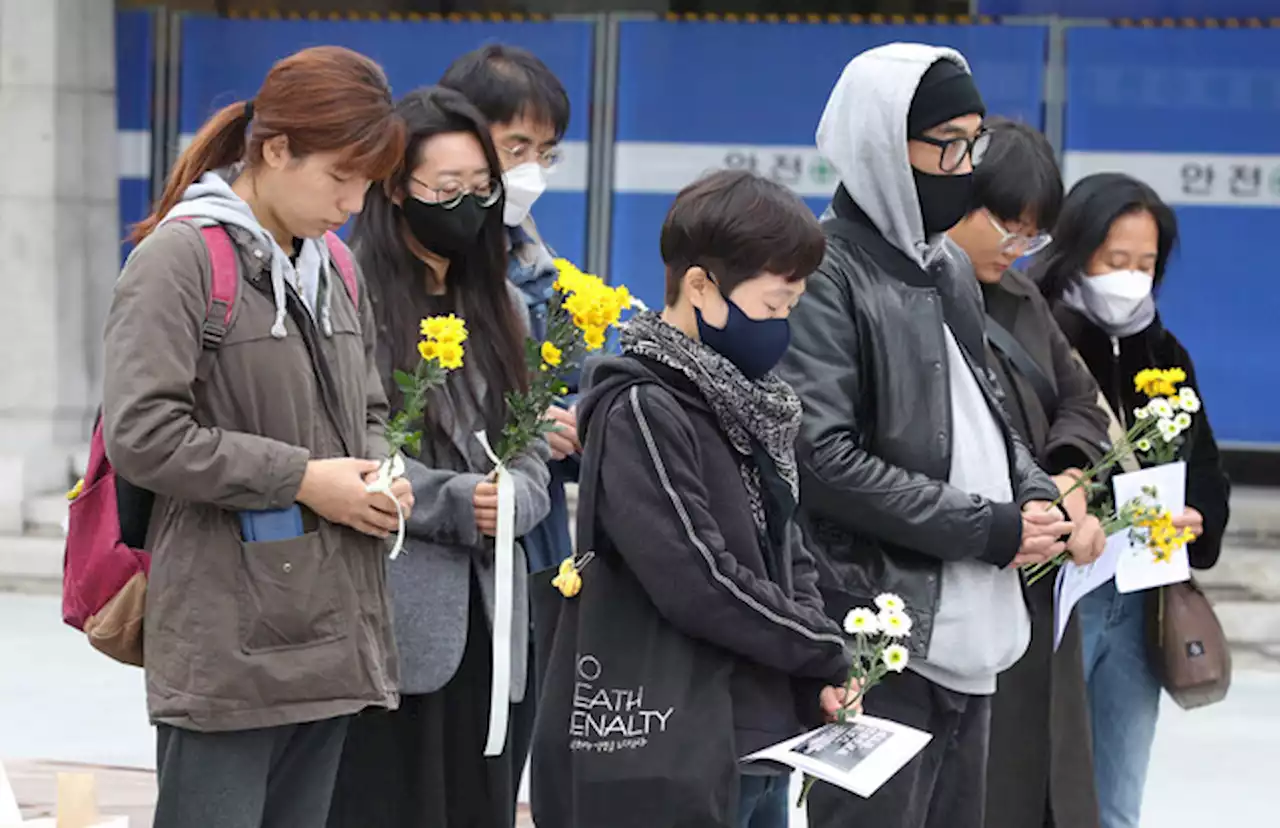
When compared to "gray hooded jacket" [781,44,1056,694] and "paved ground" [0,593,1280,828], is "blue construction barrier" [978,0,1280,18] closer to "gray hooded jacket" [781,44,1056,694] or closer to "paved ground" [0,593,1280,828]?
"paved ground" [0,593,1280,828]

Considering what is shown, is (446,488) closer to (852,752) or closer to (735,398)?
(735,398)

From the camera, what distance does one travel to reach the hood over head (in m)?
3.47

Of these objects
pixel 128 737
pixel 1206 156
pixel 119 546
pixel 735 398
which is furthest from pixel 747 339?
pixel 1206 156

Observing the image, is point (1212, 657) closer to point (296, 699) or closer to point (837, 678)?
point (837, 678)

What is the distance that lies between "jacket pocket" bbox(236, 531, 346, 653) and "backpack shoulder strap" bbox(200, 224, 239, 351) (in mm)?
313

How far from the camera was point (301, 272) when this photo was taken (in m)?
3.08

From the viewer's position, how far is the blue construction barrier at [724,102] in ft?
28.7

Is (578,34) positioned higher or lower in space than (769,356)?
higher

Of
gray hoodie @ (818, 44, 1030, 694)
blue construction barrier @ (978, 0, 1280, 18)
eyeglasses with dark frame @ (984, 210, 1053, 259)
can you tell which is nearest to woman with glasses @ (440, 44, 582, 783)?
gray hoodie @ (818, 44, 1030, 694)

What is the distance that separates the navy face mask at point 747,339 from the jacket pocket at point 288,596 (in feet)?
2.20

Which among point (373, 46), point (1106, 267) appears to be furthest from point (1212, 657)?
point (373, 46)

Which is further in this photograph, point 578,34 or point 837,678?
point 578,34

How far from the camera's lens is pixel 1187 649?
4.41 m

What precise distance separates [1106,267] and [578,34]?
477 cm
